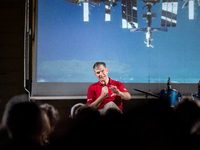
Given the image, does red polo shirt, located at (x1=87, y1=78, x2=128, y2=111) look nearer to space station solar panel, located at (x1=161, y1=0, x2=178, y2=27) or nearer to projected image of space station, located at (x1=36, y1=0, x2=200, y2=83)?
projected image of space station, located at (x1=36, y1=0, x2=200, y2=83)

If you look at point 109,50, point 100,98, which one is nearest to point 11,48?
point 109,50

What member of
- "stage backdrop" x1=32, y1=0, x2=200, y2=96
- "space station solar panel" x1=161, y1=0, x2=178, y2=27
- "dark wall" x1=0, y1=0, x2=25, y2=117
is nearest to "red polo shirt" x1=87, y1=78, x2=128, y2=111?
"stage backdrop" x1=32, y1=0, x2=200, y2=96

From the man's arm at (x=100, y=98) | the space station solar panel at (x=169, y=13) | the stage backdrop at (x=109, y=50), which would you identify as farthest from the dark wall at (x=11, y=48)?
the space station solar panel at (x=169, y=13)

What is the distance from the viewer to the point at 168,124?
922mm

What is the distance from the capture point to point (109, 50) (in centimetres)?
292

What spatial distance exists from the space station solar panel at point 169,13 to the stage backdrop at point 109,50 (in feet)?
0.15

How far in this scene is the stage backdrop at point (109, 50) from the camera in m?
2.89

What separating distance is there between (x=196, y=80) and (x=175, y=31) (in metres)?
0.89

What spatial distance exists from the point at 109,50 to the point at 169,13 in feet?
3.84

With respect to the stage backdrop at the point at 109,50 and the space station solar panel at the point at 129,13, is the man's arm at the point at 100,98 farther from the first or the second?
→ the space station solar panel at the point at 129,13

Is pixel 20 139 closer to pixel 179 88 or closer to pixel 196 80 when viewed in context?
pixel 179 88

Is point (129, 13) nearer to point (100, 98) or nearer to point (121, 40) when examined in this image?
point (121, 40)

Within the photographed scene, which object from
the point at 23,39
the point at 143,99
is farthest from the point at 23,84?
the point at 143,99

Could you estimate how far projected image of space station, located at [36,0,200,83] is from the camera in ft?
9.48
